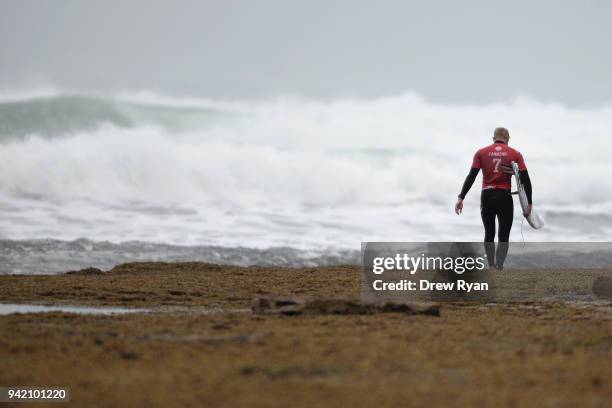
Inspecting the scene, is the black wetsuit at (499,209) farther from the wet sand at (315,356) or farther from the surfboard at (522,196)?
the wet sand at (315,356)

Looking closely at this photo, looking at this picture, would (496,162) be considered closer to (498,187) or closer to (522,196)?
(498,187)

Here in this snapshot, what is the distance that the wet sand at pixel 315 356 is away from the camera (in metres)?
4.80

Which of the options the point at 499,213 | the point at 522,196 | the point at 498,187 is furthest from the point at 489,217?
the point at 522,196

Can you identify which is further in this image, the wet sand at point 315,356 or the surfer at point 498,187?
the surfer at point 498,187

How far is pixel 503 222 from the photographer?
488 inches

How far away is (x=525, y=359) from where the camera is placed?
5.91 m

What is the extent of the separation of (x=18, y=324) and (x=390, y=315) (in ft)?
9.65

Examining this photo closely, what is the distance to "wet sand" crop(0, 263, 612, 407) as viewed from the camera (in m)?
4.80

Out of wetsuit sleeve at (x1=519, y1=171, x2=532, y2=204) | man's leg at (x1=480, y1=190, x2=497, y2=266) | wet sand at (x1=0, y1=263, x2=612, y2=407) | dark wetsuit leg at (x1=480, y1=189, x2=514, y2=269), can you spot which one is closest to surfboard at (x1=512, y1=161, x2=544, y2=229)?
wetsuit sleeve at (x1=519, y1=171, x2=532, y2=204)

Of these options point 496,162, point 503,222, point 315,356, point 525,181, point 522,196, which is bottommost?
point 315,356

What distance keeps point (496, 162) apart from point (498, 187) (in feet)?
1.04

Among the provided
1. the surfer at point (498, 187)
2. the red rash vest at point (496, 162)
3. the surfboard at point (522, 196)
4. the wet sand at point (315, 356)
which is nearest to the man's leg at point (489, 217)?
the surfer at point (498, 187)

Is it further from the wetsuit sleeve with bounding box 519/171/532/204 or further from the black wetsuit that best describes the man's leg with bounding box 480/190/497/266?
the wetsuit sleeve with bounding box 519/171/532/204

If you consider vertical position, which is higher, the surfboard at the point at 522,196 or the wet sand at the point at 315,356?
the surfboard at the point at 522,196
